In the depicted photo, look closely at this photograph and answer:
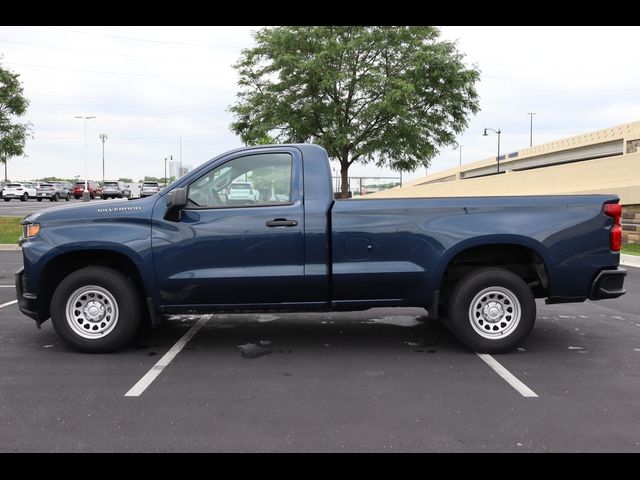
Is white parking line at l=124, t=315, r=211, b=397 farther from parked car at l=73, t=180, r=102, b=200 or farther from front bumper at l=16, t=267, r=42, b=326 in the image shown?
parked car at l=73, t=180, r=102, b=200

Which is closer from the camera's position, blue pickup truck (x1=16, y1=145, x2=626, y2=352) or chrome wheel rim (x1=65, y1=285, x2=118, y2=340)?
blue pickup truck (x1=16, y1=145, x2=626, y2=352)

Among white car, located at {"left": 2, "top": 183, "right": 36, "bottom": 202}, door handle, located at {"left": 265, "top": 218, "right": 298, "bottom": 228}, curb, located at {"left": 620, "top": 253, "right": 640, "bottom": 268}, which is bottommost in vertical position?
curb, located at {"left": 620, "top": 253, "right": 640, "bottom": 268}

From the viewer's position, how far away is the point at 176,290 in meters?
5.59

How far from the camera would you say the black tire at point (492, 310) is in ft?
18.6

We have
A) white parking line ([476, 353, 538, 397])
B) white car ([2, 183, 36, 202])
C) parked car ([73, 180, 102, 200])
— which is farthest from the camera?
parked car ([73, 180, 102, 200])

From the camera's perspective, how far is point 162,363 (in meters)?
5.46

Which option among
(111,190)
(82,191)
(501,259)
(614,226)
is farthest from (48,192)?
(614,226)

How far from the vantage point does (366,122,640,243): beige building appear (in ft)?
66.9

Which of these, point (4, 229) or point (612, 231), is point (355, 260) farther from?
point (4, 229)

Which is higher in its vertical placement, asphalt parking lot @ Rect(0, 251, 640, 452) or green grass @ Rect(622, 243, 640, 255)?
green grass @ Rect(622, 243, 640, 255)

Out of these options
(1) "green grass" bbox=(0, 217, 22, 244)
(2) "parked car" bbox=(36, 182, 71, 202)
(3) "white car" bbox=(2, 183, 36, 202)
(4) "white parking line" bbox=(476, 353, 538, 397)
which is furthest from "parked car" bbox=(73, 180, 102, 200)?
(4) "white parking line" bbox=(476, 353, 538, 397)

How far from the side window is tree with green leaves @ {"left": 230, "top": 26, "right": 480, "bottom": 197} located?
25132 millimetres
